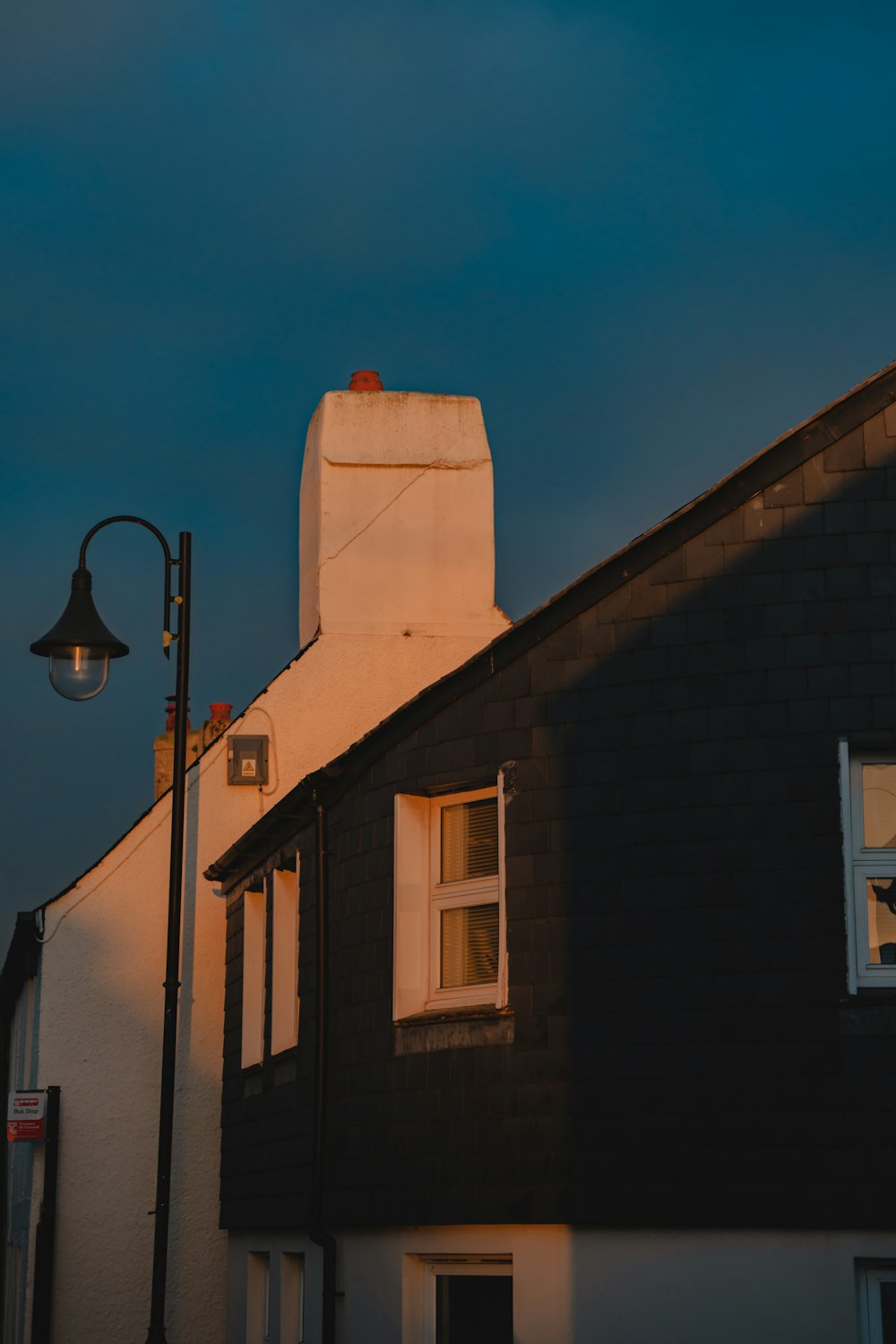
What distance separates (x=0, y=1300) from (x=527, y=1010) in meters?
13.4

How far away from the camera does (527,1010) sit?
39.4 ft

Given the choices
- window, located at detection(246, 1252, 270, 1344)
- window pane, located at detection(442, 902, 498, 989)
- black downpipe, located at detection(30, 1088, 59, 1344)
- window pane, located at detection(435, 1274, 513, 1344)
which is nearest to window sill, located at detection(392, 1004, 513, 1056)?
window pane, located at detection(442, 902, 498, 989)

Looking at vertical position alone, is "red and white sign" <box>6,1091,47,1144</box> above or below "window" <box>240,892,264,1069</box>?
below

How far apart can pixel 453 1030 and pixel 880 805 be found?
10.3 feet

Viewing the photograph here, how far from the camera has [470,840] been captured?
1305 centimetres

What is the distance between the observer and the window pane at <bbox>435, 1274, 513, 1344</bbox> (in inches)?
→ 470

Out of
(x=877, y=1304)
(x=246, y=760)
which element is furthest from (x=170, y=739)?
(x=877, y=1304)

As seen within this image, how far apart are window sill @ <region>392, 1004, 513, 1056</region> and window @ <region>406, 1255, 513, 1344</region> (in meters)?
1.33

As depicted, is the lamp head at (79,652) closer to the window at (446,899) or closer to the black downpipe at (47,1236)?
the window at (446,899)

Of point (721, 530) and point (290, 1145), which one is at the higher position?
point (721, 530)

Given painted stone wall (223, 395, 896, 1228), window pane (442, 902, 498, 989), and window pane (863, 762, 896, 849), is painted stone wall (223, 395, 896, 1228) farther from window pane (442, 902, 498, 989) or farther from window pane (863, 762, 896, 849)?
window pane (442, 902, 498, 989)

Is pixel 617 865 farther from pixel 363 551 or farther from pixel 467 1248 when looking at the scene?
pixel 363 551

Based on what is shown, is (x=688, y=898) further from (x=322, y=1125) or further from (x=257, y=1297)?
(x=257, y=1297)

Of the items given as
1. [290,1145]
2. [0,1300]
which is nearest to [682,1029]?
[290,1145]
